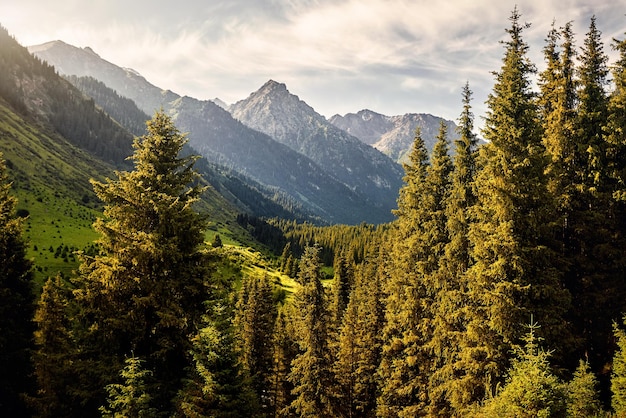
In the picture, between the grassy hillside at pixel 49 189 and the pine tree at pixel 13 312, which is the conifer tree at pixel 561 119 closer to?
the pine tree at pixel 13 312

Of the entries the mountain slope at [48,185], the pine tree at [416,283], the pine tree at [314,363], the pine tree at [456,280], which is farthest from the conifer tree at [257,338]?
A: the pine tree at [456,280]

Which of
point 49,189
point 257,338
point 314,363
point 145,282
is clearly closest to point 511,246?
point 145,282

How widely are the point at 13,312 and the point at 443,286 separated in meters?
28.6

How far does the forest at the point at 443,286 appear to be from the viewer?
14938mm

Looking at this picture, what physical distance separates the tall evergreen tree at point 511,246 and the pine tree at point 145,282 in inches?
526

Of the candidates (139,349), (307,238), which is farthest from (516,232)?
(307,238)

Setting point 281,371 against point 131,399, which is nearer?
point 131,399

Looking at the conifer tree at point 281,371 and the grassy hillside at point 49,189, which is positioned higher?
the grassy hillside at point 49,189

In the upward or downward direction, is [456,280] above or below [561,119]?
below

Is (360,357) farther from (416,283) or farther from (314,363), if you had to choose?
(416,283)

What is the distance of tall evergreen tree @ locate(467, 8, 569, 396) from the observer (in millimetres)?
17453

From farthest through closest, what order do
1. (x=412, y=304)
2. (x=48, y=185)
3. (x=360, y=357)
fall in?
1. (x=48, y=185)
2. (x=360, y=357)
3. (x=412, y=304)

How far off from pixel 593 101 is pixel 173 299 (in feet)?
87.2

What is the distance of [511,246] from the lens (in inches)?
696
